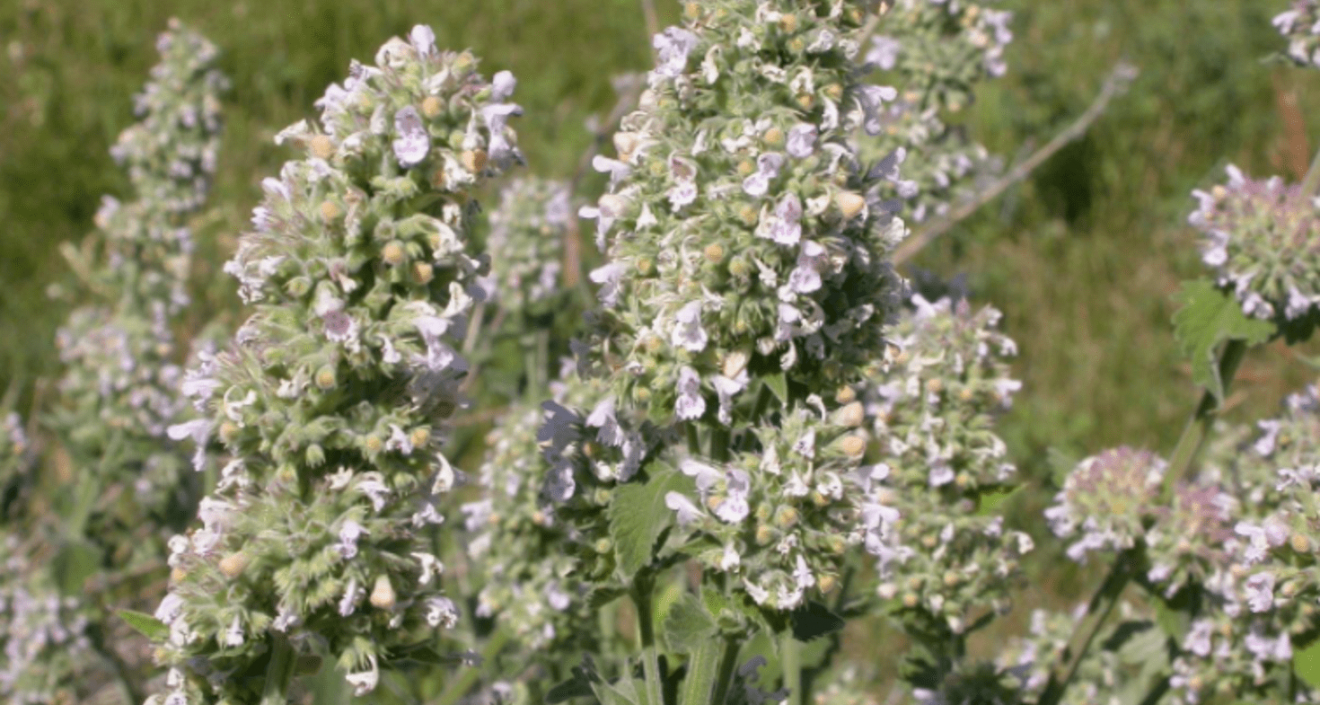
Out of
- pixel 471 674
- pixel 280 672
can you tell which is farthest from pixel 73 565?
pixel 280 672

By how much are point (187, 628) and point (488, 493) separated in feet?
6.43

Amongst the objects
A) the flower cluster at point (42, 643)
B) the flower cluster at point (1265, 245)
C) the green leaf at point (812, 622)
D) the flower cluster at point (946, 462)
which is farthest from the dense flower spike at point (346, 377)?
the flower cluster at point (42, 643)

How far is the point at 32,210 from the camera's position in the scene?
25.2 feet

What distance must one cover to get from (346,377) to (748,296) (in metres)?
0.70

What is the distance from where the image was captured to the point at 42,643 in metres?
4.68

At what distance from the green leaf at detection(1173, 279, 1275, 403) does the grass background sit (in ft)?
9.26

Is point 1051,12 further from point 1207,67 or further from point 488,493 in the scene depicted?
point 488,493

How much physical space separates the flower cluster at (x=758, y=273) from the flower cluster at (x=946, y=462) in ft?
3.07

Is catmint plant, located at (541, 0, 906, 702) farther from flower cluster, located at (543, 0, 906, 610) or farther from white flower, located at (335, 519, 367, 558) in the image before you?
white flower, located at (335, 519, 367, 558)

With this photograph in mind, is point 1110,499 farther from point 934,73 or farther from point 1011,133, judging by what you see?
point 1011,133

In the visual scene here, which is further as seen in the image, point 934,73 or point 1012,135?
point 1012,135

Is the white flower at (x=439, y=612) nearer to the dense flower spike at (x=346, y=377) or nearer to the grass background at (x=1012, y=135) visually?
the dense flower spike at (x=346, y=377)

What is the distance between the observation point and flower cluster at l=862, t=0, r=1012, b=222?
4.28 meters

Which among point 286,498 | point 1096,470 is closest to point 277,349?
point 286,498
